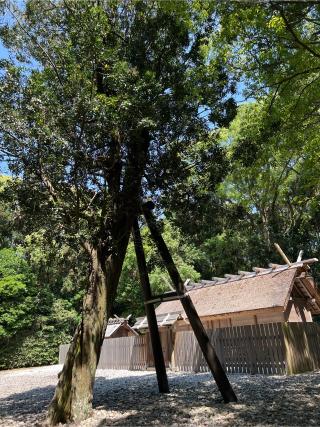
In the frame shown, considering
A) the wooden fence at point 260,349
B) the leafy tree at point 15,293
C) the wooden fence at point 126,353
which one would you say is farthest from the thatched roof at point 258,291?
the leafy tree at point 15,293

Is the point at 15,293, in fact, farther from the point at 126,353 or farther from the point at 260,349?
the point at 260,349

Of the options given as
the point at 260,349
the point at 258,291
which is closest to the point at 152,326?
the point at 260,349

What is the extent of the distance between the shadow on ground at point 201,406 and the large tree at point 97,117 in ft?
3.57

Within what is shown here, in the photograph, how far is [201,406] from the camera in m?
7.94

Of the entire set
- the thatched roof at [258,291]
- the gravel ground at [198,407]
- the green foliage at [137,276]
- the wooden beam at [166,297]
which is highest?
the green foliage at [137,276]

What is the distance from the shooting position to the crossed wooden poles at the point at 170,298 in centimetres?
832

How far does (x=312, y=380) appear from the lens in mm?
10844

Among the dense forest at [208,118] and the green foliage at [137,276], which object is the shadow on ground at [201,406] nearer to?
the dense forest at [208,118]

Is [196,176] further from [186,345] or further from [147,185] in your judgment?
[186,345]

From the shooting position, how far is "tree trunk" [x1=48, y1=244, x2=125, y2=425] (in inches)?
281

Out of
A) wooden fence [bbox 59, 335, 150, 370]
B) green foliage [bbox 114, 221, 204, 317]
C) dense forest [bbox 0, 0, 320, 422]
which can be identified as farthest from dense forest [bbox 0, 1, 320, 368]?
green foliage [bbox 114, 221, 204, 317]

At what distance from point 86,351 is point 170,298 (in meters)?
2.70

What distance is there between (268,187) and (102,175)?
18.3 meters

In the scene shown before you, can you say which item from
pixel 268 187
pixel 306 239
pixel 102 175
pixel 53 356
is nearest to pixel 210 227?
pixel 102 175
